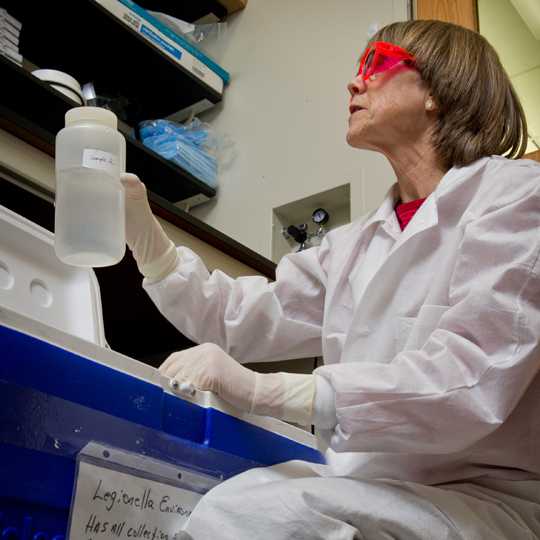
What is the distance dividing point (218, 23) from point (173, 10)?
0.55 feet

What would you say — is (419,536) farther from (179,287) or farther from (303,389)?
(179,287)

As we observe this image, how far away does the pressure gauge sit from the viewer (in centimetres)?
223

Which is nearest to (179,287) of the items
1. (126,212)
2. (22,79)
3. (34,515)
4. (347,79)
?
(126,212)

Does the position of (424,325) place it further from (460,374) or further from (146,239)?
(146,239)

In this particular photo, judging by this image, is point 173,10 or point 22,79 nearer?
point 22,79

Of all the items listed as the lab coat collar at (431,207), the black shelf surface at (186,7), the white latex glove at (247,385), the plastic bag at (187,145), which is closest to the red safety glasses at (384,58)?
the lab coat collar at (431,207)

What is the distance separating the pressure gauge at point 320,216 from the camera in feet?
Result: 7.32

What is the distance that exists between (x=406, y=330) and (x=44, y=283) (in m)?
0.58

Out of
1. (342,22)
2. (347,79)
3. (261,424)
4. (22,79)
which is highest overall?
(342,22)

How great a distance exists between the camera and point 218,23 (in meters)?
2.76

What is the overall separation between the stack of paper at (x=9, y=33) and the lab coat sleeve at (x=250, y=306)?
40.0 inches

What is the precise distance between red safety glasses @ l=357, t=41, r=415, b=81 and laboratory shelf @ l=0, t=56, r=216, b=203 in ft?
2.10

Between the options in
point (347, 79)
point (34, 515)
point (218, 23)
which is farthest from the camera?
point (218, 23)

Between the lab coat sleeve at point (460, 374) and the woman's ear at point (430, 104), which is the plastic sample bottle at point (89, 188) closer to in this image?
the lab coat sleeve at point (460, 374)
